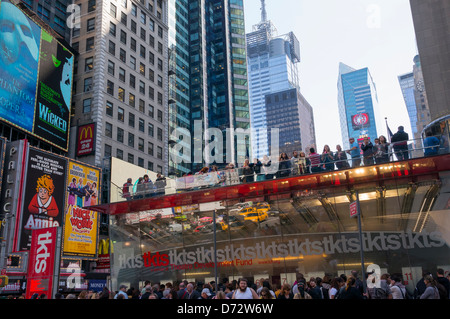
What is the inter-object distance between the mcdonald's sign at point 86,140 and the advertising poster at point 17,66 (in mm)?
9390

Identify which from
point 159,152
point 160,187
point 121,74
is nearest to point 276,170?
point 160,187

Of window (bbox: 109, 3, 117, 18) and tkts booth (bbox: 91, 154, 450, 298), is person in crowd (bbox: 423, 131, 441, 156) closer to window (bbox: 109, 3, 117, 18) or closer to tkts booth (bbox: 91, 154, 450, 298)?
tkts booth (bbox: 91, 154, 450, 298)

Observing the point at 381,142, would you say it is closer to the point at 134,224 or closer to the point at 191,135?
the point at 134,224

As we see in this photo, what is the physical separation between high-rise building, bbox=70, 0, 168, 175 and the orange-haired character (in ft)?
32.9

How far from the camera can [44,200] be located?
132 feet

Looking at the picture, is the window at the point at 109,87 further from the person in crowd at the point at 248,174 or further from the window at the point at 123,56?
the person in crowd at the point at 248,174

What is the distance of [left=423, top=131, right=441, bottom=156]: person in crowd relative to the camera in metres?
18.6

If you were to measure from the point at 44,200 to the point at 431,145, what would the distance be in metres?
34.6

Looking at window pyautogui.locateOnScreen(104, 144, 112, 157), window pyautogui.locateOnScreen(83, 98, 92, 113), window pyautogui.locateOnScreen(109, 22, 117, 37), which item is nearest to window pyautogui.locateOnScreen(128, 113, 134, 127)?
window pyautogui.locateOnScreen(104, 144, 112, 157)

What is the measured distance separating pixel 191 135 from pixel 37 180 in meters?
60.9

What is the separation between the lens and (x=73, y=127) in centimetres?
5353

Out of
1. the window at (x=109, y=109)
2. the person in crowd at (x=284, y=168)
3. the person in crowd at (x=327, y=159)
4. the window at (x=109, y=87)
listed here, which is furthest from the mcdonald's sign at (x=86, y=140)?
the person in crowd at (x=327, y=159)

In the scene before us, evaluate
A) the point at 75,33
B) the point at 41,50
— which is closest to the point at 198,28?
the point at 75,33

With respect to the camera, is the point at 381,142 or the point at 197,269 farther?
the point at 197,269
